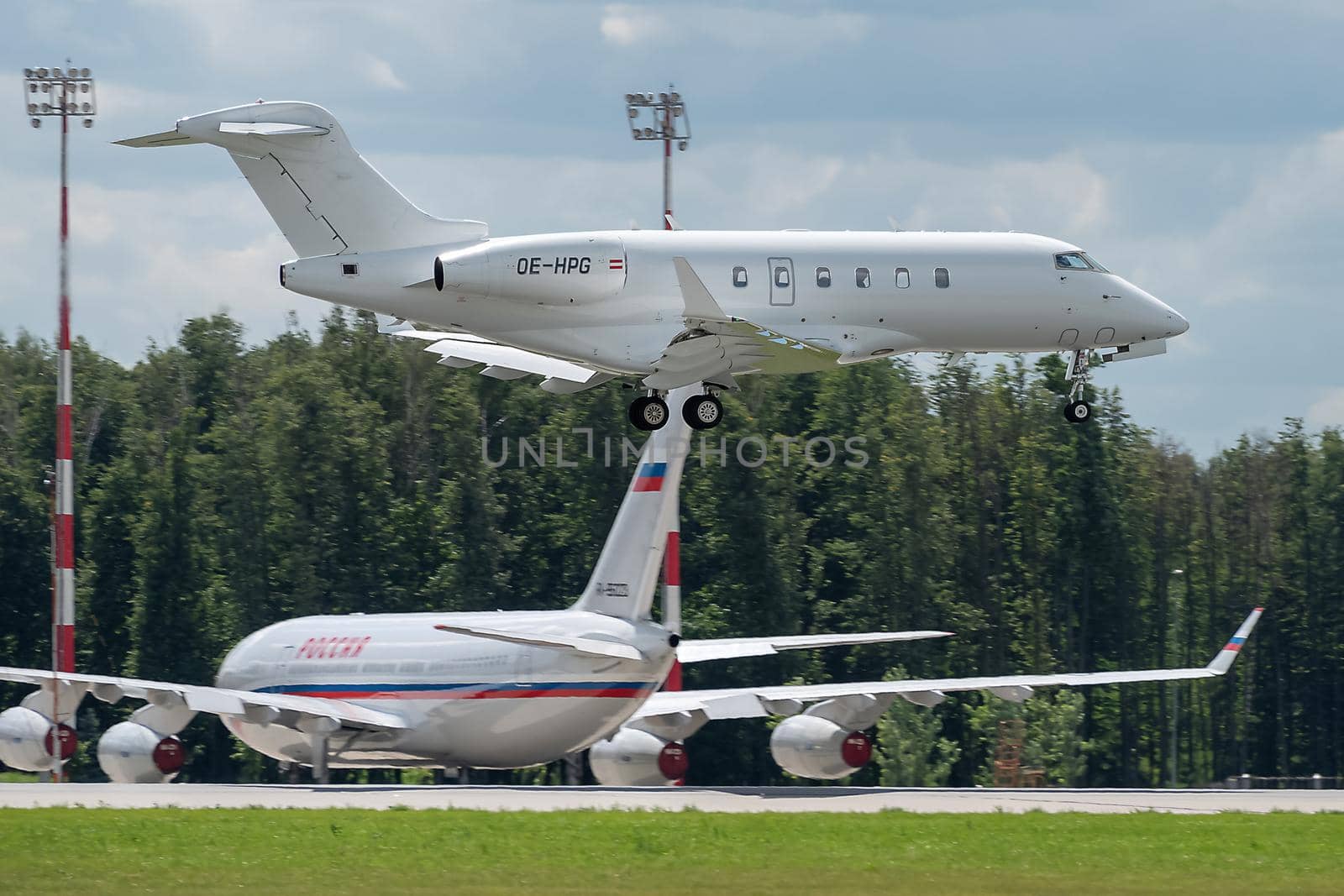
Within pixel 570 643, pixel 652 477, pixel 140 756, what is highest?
pixel 652 477

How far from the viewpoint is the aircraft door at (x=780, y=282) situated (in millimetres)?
35375

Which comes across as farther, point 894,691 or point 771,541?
point 771,541

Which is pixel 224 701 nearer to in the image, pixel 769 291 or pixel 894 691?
pixel 894 691

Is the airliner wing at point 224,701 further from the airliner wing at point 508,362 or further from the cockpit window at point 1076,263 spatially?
the cockpit window at point 1076,263

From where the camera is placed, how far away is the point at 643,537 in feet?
130

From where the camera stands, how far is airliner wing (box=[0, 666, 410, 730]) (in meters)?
38.1

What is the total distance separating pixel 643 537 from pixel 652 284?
261 inches

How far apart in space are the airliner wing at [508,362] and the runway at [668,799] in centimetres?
747

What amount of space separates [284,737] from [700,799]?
12.5 metres

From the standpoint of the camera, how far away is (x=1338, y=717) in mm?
81250

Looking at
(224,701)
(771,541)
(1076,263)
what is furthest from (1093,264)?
(771,541)

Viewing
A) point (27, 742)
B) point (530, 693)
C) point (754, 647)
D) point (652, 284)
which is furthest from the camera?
point (27, 742)

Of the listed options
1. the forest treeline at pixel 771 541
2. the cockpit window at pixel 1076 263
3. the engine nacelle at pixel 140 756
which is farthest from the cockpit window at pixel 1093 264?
the forest treeline at pixel 771 541

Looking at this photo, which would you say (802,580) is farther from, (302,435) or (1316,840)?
(1316,840)
